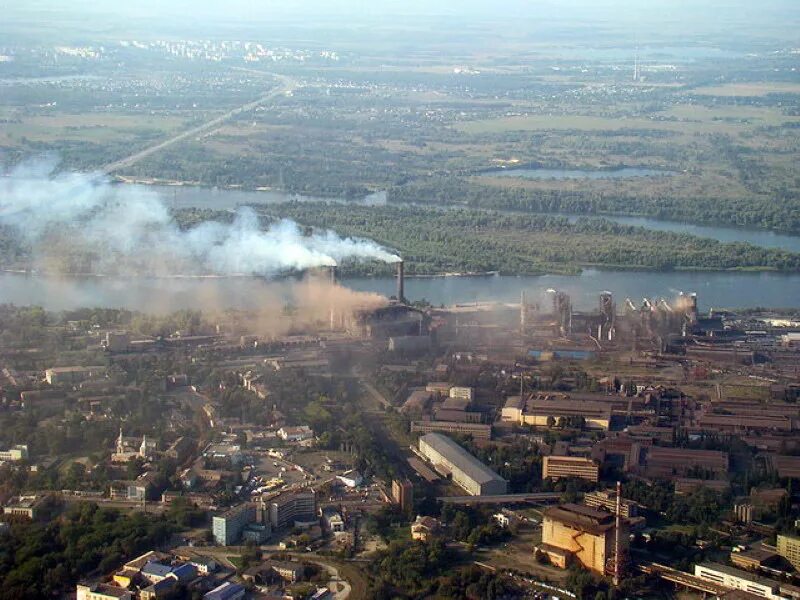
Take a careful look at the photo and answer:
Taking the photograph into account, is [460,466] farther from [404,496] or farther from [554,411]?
[554,411]

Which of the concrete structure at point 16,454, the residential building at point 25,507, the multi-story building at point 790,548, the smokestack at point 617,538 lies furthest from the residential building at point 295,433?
the multi-story building at point 790,548

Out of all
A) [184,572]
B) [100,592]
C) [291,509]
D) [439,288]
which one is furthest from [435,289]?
[100,592]

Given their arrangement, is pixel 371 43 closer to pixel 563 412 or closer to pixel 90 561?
pixel 563 412

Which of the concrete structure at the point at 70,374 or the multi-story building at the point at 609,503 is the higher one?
the concrete structure at the point at 70,374

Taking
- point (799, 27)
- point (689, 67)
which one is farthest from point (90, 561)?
point (799, 27)

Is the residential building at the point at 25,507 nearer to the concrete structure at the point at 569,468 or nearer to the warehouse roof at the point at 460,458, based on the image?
the warehouse roof at the point at 460,458

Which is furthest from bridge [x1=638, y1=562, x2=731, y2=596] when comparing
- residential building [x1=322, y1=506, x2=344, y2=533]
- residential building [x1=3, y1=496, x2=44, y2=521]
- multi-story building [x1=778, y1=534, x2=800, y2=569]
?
residential building [x1=3, y1=496, x2=44, y2=521]

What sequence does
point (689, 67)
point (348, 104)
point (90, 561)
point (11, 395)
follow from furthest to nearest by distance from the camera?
1. point (689, 67)
2. point (348, 104)
3. point (11, 395)
4. point (90, 561)
